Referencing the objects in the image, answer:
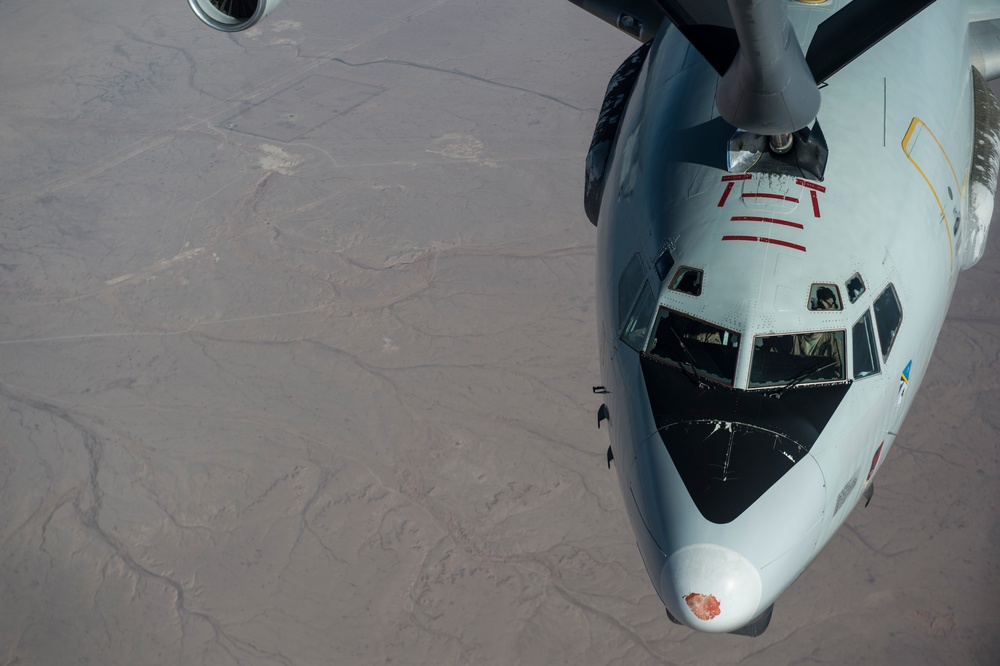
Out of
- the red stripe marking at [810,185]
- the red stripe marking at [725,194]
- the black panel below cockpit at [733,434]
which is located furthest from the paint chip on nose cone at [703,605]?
the red stripe marking at [810,185]

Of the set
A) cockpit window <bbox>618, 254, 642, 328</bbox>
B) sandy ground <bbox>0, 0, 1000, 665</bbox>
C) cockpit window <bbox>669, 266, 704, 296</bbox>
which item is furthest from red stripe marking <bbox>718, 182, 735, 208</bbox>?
sandy ground <bbox>0, 0, 1000, 665</bbox>

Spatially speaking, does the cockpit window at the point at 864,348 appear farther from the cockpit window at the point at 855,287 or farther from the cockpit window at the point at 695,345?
the cockpit window at the point at 695,345

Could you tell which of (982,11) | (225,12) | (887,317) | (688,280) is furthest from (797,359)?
(225,12)

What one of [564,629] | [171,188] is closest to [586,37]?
[171,188]

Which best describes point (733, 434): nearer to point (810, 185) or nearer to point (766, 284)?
point (766, 284)

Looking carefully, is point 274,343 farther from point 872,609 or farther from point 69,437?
point 872,609

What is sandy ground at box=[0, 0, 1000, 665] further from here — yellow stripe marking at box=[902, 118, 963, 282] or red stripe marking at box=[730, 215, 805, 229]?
red stripe marking at box=[730, 215, 805, 229]
